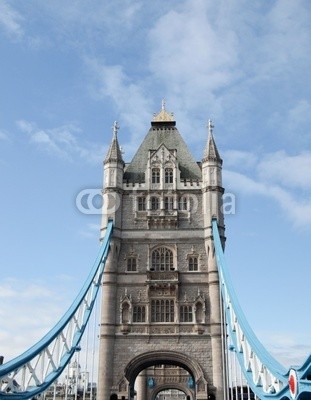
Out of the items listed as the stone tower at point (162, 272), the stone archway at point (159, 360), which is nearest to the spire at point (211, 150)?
the stone tower at point (162, 272)

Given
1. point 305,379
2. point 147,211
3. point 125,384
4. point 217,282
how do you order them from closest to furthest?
point 305,379
point 125,384
point 217,282
point 147,211

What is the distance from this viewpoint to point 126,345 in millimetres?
36594

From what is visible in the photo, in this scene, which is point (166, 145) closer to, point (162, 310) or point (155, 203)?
point (155, 203)

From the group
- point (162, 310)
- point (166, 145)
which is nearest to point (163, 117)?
point (166, 145)

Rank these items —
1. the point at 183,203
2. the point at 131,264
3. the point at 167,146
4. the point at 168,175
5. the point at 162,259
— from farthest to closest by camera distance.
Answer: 1. the point at 167,146
2. the point at 168,175
3. the point at 183,203
4. the point at 162,259
5. the point at 131,264

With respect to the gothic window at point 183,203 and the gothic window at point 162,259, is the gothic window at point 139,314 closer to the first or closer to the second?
Result: the gothic window at point 162,259

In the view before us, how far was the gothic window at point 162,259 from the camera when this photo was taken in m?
39.2

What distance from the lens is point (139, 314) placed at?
37.6m

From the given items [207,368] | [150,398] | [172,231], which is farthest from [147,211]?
[150,398]

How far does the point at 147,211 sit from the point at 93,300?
8110mm

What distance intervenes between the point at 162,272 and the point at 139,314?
329cm

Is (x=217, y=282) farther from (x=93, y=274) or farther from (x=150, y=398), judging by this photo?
(x=150, y=398)

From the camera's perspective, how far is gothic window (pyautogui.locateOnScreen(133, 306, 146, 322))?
123 feet

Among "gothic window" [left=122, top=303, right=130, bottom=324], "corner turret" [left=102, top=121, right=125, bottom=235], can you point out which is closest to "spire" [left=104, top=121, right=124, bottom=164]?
"corner turret" [left=102, top=121, right=125, bottom=235]
